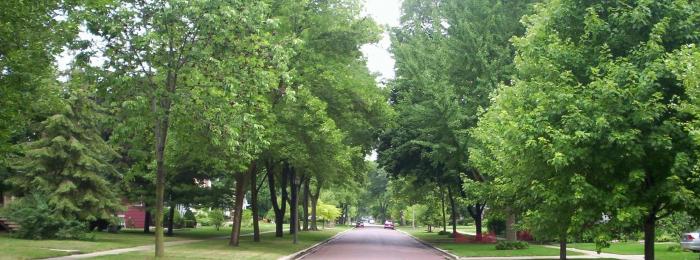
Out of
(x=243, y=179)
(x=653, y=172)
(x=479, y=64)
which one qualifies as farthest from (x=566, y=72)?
(x=243, y=179)

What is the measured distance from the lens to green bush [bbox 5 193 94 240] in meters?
24.9

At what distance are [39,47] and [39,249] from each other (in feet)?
29.8

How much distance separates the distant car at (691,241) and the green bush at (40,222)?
79.0 ft

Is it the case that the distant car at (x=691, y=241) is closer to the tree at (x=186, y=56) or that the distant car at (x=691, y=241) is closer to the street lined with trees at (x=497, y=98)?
the street lined with trees at (x=497, y=98)

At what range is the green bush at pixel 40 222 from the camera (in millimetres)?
24922

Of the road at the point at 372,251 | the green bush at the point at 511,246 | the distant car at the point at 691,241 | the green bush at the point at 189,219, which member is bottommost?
the green bush at the point at 189,219

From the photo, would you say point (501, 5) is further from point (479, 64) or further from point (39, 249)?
point (39, 249)

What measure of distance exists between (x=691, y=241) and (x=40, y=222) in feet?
83.9

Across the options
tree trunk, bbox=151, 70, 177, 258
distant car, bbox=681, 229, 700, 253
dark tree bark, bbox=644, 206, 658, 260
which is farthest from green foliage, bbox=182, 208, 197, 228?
dark tree bark, bbox=644, 206, 658, 260

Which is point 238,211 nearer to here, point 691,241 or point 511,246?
point 511,246

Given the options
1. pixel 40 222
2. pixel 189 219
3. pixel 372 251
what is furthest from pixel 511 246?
pixel 189 219

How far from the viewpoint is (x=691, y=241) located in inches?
920

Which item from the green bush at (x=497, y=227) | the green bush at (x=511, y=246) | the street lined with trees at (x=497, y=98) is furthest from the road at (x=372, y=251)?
the green bush at (x=497, y=227)

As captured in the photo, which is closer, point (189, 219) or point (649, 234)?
point (649, 234)
